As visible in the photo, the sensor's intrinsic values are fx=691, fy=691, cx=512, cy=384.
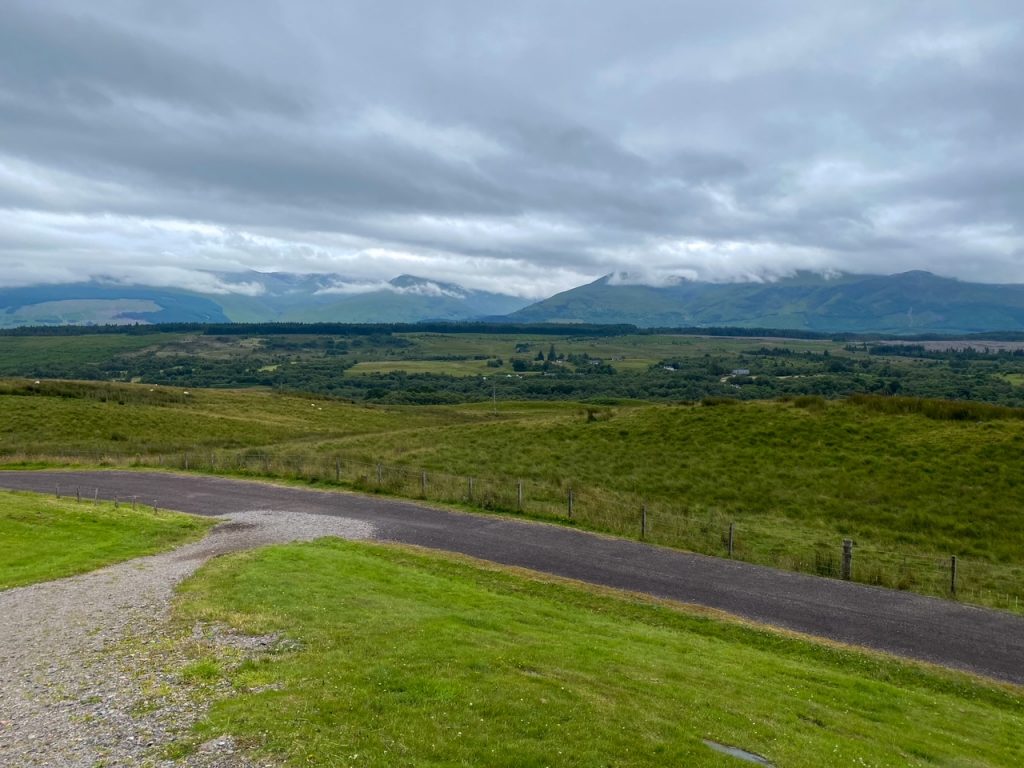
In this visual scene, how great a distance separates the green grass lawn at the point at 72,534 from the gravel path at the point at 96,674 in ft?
4.90

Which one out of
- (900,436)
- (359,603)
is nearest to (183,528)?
(359,603)

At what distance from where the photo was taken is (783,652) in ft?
50.9

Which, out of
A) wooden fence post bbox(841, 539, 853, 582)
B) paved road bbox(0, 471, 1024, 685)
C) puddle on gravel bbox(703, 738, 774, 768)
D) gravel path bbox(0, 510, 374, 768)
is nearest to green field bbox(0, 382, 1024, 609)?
wooden fence post bbox(841, 539, 853, 582)

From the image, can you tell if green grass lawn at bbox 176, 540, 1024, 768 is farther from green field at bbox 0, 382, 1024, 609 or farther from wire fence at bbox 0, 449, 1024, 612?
green field at bbox 0, 382, 1024, 609

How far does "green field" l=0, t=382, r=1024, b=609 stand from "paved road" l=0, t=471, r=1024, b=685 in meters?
1.76

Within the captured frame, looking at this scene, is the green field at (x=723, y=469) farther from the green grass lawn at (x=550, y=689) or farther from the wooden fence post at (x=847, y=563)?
the green grass lawn at (x=550, y=689)

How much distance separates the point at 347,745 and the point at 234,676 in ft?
11.6

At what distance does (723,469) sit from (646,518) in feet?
36.2

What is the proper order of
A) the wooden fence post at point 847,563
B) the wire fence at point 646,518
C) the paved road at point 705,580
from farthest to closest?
the wire fence at point 646,518 → the wooden fence post at point 847,563 → the paved road at point 705,580

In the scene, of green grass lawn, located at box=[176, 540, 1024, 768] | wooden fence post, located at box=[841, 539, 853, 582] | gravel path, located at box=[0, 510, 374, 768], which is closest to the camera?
gravel path, located at box=[0, 510, 374, 768]

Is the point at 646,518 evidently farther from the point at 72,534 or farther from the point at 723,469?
the point at 72,534

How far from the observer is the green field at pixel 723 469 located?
86.8 feet

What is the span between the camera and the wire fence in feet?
71.5

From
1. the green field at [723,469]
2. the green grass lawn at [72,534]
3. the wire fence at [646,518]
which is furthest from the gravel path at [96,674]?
the green field at [723,469]
